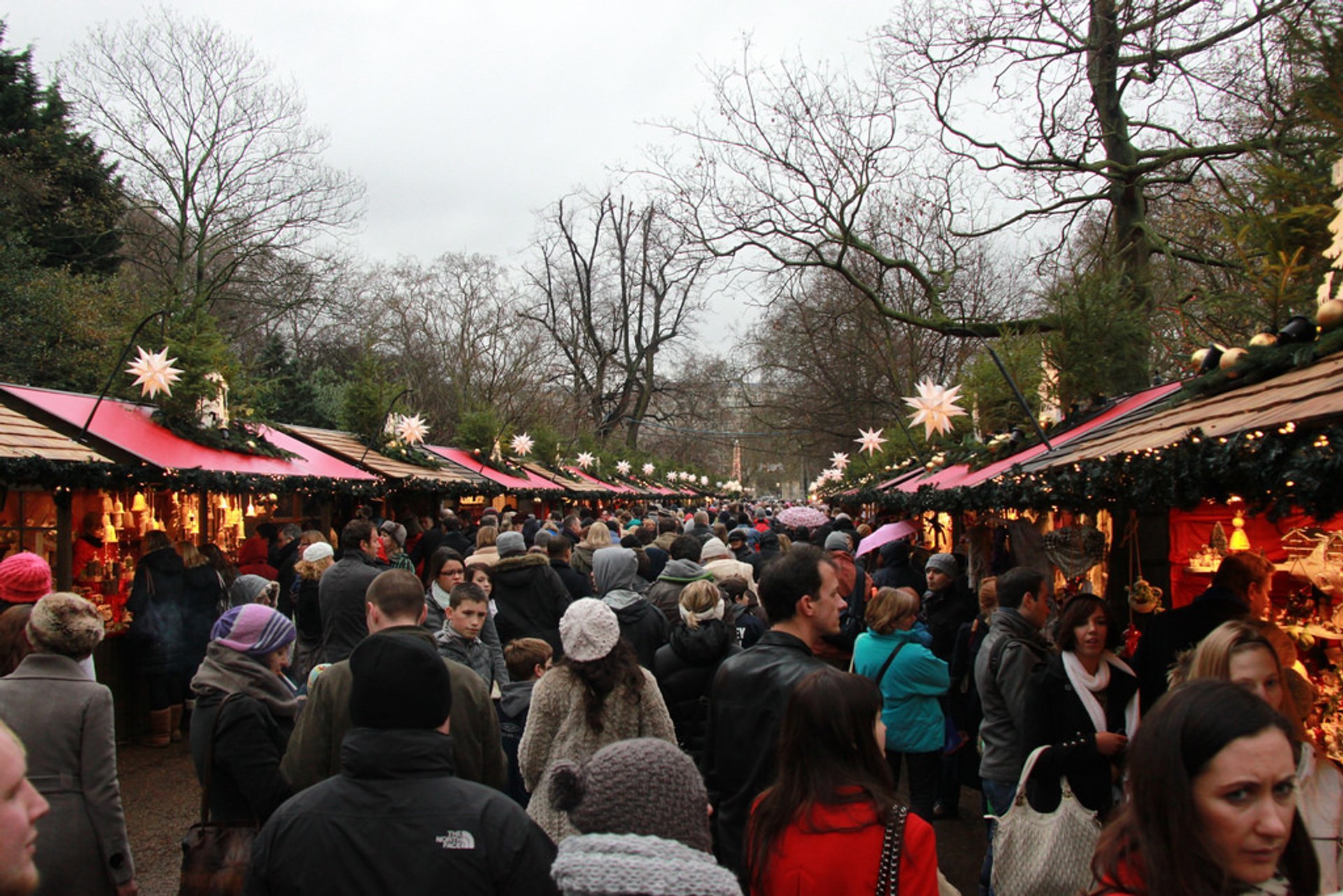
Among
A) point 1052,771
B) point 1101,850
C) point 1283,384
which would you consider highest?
point 1283,384

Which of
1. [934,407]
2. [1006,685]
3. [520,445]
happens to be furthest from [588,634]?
[520,445]

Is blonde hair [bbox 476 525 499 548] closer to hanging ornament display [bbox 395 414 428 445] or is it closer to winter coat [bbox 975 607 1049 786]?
winter coat [bbox 975 607 1049 786]

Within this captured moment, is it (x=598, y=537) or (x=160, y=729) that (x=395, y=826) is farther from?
(x=160, y=729)

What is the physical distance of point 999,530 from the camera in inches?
354

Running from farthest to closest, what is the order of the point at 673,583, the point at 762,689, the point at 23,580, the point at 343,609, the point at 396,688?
1. the point at 673,583
2. the point at 343,609
3. the point at 23,580
4. the point at 762,689
5. the point at 396,688

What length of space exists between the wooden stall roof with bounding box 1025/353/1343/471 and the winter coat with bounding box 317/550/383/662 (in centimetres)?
416

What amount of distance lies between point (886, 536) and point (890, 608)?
4.96 m

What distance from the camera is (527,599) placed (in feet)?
21.3

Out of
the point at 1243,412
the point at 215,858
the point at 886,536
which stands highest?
the point at 1243,412

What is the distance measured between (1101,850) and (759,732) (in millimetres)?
1400

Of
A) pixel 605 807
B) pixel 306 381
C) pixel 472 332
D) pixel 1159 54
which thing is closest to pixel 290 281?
pixel 306 381

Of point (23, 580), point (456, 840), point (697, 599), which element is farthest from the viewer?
point (23, 580)

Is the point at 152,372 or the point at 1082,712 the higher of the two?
the point at 152,372

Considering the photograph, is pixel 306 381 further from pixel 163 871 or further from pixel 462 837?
pixel 462 837
